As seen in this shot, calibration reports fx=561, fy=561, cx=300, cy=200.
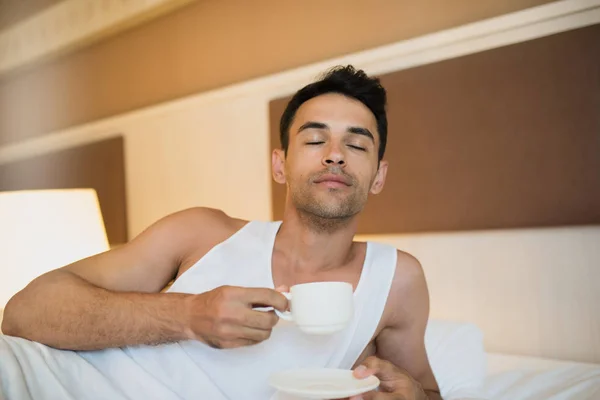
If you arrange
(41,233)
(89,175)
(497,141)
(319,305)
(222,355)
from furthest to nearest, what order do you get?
(89,175), (41,233), (497,141), (222,355), (319,305)

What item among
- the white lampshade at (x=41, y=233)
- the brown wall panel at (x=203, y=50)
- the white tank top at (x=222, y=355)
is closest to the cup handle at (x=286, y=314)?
the white tank top at (x=222, y=355)

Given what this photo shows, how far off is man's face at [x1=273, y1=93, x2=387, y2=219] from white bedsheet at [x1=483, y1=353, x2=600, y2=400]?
50cm

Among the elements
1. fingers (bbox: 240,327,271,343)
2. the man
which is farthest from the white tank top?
fingers (bbox: 240,327,271,343)

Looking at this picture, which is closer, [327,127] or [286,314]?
[286,314]

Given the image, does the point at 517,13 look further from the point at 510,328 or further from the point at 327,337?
the point at 327,337

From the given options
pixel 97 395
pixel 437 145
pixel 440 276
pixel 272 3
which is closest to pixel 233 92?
pixel 272 3

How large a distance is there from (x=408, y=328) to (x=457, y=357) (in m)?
0.20

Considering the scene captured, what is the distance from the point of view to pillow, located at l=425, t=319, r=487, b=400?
1.24 meters

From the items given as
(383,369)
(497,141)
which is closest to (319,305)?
(383,369)

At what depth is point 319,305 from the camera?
0.79m

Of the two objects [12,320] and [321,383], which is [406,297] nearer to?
[321,383]

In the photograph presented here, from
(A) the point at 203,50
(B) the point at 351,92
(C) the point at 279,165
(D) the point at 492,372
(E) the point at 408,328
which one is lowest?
(D) the point at 492,372

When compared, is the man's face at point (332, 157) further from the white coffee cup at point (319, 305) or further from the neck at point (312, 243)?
the white coffee cup at point (319, 305)

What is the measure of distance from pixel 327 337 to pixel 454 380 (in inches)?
14.6
